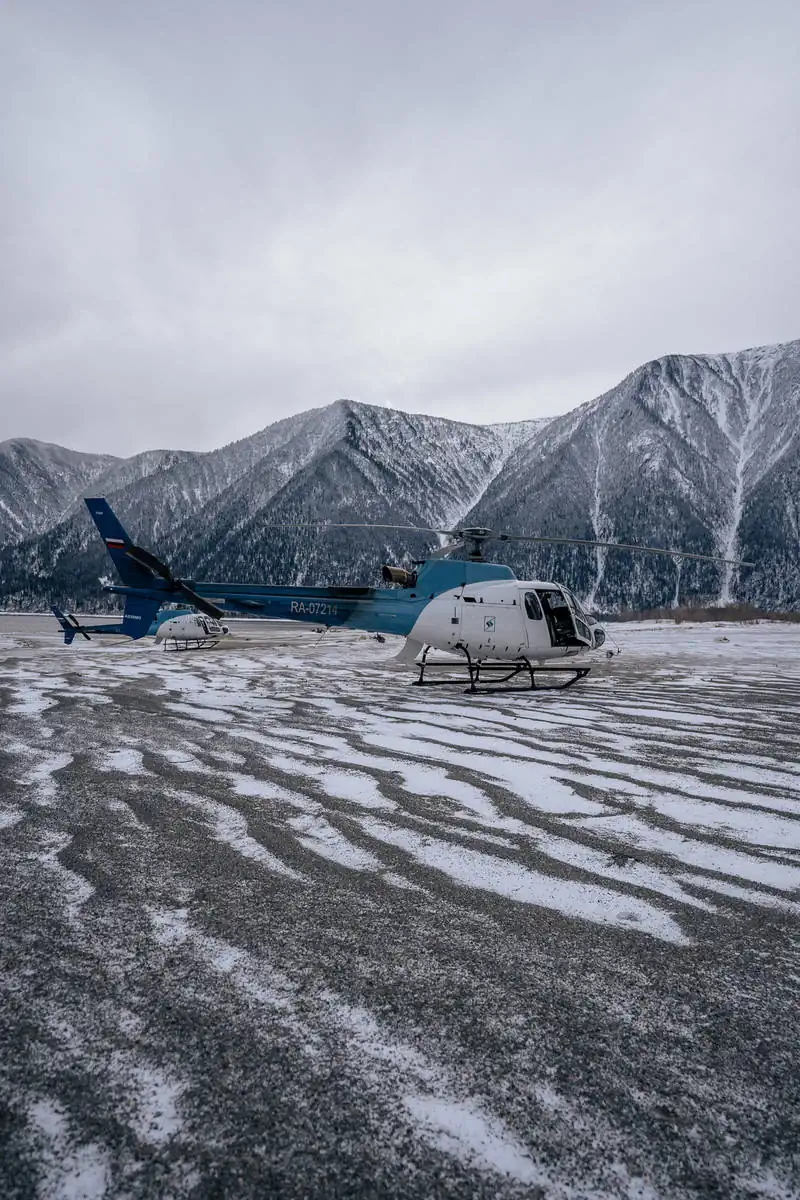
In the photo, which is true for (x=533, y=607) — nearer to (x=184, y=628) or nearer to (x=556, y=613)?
(x=556, y=613)

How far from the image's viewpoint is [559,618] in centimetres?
1287

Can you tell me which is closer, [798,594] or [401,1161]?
[401,1161]

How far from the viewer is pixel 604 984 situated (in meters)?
2.33

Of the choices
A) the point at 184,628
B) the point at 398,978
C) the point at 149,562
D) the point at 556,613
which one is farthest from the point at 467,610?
the point at 184,628

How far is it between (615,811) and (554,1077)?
2860 millimetres

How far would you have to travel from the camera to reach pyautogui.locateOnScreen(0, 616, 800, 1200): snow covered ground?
1.55 meters

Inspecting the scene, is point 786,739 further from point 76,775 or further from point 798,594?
point 798,594

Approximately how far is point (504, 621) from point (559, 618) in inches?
49.9

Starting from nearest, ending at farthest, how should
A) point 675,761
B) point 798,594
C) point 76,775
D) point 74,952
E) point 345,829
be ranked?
point 74,952
point 345,829
point 76,775
point 675,761
point 798,594

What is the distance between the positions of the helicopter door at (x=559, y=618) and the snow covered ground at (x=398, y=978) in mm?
7265

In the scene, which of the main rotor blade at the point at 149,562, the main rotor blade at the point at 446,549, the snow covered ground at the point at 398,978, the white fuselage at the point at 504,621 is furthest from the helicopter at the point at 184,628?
the snow covered ground at the point at 398,978

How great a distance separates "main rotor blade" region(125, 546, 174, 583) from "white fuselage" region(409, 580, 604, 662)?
7635 millimetres

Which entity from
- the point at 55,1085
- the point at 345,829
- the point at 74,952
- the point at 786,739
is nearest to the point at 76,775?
the point at 345,829

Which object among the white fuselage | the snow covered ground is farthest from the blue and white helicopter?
the snow covered ground
